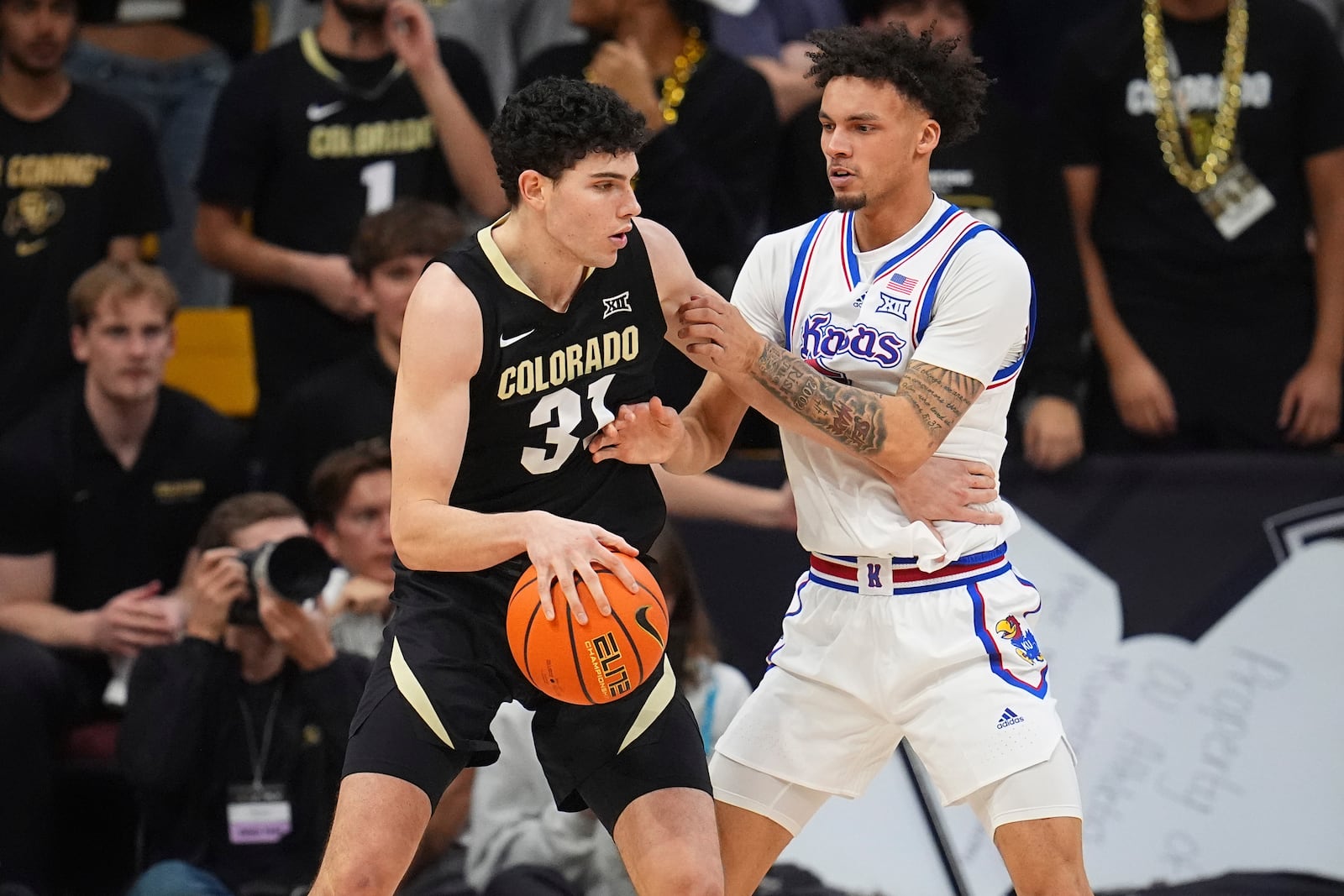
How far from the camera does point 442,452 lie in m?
4.30

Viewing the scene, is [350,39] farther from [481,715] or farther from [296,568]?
[481,715]

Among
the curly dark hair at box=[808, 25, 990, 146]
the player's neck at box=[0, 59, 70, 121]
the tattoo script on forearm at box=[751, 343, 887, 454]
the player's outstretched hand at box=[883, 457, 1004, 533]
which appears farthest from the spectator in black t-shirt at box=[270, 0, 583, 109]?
the player's outstretched hand at box=[883, 457, 1004, 533]

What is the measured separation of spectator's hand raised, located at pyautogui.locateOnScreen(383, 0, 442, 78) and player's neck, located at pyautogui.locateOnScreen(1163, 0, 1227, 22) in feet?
9.27

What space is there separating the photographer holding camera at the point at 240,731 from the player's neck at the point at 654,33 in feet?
7.57

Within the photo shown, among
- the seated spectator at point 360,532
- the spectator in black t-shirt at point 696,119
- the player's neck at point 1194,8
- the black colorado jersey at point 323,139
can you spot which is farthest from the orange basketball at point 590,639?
the player's neck at point 1194,8

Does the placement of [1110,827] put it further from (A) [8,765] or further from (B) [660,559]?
(A) [8,765]

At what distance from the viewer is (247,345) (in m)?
8.25

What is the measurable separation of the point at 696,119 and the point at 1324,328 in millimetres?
2504

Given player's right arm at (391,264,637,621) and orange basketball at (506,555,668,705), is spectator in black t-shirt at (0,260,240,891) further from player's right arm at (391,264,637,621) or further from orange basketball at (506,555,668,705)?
orange basketball at (506,555,668,705)

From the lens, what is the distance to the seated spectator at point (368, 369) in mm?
6906

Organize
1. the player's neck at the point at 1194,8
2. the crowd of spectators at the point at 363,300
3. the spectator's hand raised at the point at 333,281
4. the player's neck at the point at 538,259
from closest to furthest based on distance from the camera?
the player's neck at the point at 538,259 < the crowd of spectators at the point at 363,300 < the player's neck at the point at 1194,8 < the spectator's hand raised at the point at 333,281

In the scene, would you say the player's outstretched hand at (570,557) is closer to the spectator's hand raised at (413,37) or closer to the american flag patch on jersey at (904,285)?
the american flag patch on jersey at (904,285)

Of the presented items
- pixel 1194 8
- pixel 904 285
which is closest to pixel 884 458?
pixel 904 285

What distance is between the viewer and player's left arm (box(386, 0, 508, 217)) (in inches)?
283
